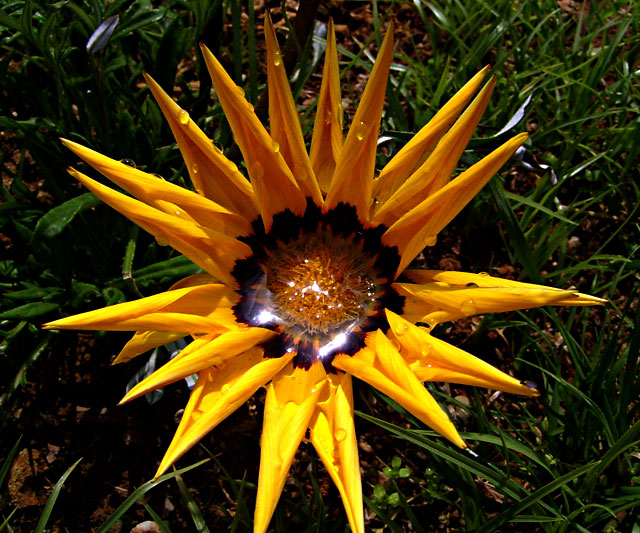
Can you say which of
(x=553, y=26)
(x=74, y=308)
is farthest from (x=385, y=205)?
(x=553, y=26)

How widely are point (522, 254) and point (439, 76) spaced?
1.25 meters

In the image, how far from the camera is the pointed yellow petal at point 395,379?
1413mm

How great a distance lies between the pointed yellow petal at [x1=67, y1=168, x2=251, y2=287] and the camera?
62.4 inches

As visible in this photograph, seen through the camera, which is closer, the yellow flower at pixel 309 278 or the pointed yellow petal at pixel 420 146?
the yellow flower at pixel 309 278

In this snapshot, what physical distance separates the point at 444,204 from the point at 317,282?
1.89ft

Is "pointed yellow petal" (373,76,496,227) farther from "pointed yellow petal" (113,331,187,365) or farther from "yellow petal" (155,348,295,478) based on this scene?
"pointed yellow petal" (113,331,187,365)

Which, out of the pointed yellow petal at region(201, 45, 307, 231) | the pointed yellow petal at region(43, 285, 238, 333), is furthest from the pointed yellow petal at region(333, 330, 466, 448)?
the pointed yellow petal at region(201, 45, 307, 231)

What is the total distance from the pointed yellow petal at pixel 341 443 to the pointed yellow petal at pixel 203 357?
24 centimetres

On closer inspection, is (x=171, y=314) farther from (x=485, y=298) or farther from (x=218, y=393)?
(x=485, y=298)

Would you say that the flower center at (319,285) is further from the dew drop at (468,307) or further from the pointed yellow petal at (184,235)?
the dew drop at (468,307)

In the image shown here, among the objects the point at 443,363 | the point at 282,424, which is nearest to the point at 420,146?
the point at 443,363

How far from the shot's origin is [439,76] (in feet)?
10.1

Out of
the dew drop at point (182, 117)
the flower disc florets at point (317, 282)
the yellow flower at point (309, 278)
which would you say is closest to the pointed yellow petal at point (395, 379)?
the yellow flower at point (309, 278)

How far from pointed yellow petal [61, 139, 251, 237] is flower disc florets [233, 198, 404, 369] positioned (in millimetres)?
178
